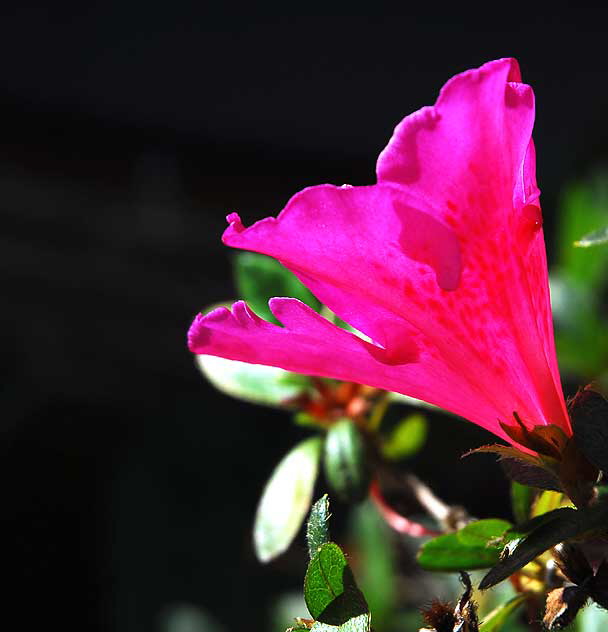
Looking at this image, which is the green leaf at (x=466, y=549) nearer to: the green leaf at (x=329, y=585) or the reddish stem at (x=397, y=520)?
the green leaf at (x=329, y=585)

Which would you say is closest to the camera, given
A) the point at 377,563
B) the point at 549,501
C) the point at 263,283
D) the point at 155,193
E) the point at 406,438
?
the point at 549,501

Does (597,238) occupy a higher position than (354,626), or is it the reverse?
(597,238)

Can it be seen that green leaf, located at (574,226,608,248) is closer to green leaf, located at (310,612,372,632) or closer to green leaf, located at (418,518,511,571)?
green leaf, located at (418,518,511,571)

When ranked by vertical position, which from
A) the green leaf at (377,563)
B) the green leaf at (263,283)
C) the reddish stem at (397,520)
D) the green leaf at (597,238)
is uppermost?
the green leaf at (263,283)

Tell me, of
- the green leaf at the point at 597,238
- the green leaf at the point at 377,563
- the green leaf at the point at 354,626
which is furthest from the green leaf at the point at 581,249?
the green leaf at the point at 354,626

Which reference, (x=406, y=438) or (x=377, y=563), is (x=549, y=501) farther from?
(x=377, y=563)

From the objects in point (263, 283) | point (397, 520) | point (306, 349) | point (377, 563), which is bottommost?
point (377, 563)

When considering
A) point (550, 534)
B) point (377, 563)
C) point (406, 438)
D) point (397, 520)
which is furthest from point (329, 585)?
point (377, 563)

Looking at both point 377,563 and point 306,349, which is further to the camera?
point 377,563
